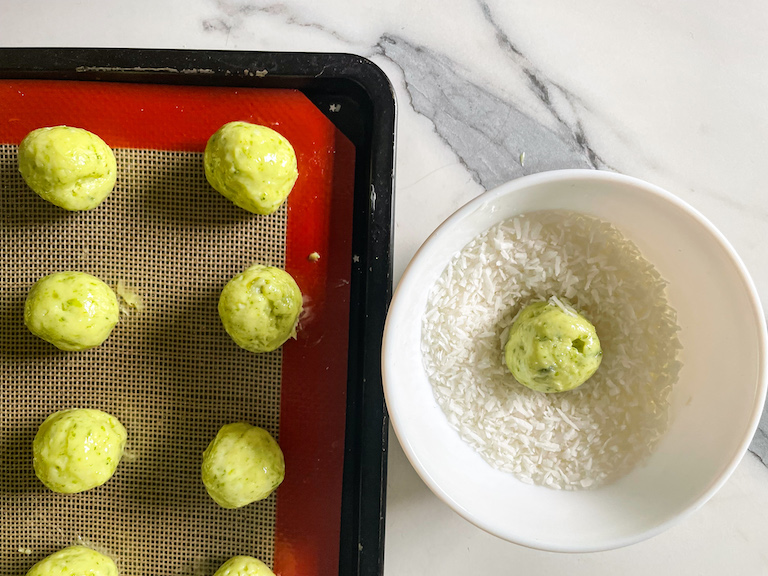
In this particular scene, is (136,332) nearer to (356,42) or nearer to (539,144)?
(356,42)

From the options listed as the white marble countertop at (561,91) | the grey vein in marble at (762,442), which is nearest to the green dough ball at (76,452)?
the white marble countertop at (561,91)

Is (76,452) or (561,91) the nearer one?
(76,452)

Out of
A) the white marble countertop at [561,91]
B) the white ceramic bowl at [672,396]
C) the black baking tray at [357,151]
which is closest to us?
the white ceramic bowl at [672,396]

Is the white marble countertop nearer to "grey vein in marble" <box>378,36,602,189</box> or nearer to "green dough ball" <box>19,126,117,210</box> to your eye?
"grey vein in marble" <box>378,36,602,189</box>

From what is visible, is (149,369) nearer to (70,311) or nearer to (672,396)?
A: (70,311)

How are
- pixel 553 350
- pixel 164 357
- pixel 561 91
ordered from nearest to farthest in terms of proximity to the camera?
pixel 553 350, pixel 164 357, pixel 561 91

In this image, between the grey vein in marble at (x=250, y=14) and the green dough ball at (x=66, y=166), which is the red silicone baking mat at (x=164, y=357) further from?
the grey vein in marble at (x=250, y=14)

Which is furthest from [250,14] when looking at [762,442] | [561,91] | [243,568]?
[762,442]
